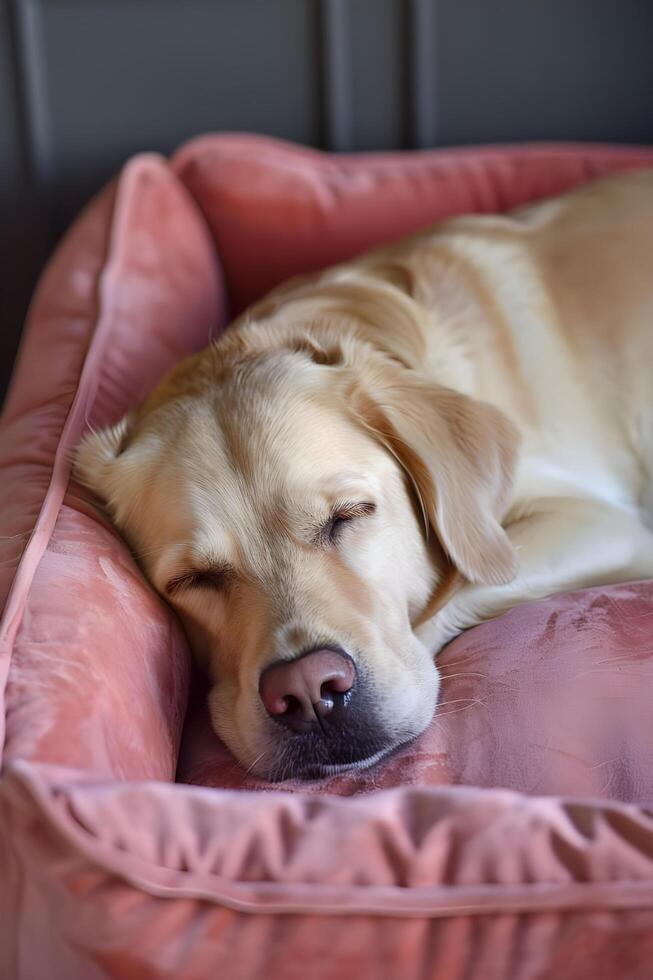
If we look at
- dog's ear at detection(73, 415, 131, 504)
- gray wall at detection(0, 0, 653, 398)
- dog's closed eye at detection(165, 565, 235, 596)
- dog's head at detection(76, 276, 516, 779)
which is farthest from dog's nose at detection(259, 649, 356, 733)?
gray wall at detection(0, 0, 653, 398)

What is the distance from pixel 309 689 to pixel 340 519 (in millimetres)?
289

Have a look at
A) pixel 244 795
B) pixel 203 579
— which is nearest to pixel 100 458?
pixel 203 579

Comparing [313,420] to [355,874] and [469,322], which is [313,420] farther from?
[355,874]

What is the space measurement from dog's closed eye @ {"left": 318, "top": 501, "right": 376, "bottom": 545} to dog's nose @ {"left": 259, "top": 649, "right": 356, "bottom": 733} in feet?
0.67

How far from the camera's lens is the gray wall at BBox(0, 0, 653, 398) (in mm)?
2811

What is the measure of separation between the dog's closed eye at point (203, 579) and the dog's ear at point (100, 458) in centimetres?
21

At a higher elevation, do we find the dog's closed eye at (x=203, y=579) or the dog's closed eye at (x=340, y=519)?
the dog's closed eye at (x=340, y=519)

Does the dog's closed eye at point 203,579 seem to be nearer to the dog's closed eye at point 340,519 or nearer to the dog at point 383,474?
the dog at point 383,474

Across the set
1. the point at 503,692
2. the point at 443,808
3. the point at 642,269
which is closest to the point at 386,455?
the point at 503,692

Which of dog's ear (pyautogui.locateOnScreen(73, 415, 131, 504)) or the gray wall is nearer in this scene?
dog's ear (pyautogui.locateOnScreen(73, 415, 131, 504))

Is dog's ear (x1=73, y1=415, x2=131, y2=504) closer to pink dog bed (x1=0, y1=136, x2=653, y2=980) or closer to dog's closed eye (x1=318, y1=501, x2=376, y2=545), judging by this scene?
pink dog bed (x1=0, y1=136, x2=653, y2=980)

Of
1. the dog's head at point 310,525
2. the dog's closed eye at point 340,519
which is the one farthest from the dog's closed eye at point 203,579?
the dog's closed eye at point 340,519

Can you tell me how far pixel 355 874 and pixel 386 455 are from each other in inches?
29.6

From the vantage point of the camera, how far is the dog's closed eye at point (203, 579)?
1498 mm
